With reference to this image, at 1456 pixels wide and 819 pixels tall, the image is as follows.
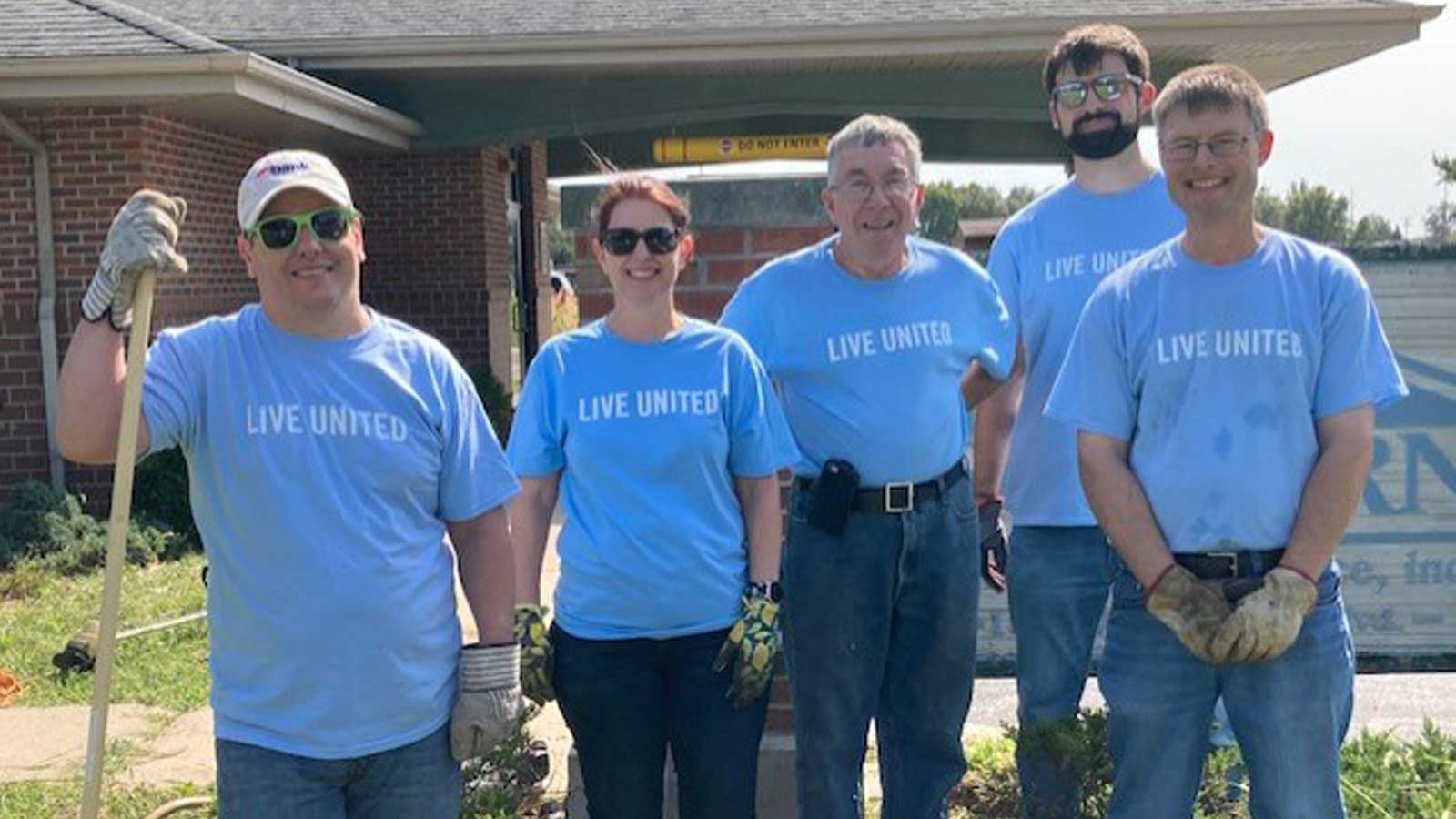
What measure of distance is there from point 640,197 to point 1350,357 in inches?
59.8

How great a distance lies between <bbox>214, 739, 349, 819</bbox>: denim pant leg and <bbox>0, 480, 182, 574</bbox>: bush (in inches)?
243

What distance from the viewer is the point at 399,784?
2.65 meters

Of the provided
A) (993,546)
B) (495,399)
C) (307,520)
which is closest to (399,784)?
(307,520)

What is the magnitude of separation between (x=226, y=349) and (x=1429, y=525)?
5.13 metres

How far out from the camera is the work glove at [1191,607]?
2.81 meters

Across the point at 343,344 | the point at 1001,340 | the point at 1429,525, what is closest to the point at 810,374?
the point at 1001,340

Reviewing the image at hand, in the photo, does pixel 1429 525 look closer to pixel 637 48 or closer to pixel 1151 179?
pixel 1151 179

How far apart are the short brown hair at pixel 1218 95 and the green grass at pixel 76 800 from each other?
138 inches

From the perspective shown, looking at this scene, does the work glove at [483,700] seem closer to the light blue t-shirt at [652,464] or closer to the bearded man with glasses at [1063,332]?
the light blue t-shirt at [652,464]

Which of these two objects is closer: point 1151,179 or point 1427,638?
point 1151,179

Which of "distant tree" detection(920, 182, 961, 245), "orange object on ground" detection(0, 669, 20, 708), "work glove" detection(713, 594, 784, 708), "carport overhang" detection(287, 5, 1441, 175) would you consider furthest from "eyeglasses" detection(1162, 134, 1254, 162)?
"distant tree" detection(920, 182, 961, 245)

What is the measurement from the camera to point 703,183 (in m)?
4.36

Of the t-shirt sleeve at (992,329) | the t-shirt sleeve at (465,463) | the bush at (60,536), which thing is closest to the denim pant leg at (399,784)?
the t-shirt sleeve at (465,463)

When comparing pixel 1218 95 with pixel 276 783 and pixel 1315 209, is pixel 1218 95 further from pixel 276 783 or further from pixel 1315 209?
pixel 1315 209
